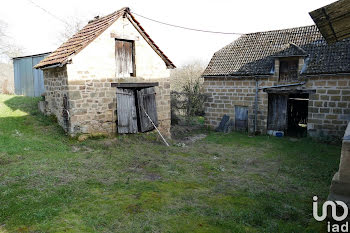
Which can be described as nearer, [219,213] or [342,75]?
[219,213]

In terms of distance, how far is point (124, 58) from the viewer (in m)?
10.4

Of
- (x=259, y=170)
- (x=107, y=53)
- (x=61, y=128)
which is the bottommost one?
(x=259, y=170)

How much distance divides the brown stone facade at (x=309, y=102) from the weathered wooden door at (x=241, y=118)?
8.1 inches

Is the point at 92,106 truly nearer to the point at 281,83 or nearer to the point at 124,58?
the point at 124,58

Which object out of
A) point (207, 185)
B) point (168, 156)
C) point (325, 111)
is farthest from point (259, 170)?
point (325, 111)

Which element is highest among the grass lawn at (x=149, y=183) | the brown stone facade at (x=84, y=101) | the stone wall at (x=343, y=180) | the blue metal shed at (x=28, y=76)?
the blue metal shed at (x=28, y=76)

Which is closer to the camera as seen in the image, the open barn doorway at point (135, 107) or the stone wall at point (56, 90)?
the stone wall at point (56, 90)

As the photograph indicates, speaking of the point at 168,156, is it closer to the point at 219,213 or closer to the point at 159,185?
the point at 159,185

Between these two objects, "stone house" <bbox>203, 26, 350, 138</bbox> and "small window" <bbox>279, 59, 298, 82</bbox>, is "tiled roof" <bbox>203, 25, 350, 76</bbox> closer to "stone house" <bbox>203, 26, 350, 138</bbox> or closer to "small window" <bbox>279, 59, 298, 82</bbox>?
"stone house" <bbox>203, 26, 350, 138</bbox>

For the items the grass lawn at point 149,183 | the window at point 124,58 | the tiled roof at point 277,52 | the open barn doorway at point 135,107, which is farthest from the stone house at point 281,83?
the window at point 124,58

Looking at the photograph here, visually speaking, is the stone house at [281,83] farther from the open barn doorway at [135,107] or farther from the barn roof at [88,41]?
the open barn doorway at [135,107]

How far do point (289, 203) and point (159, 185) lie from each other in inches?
113

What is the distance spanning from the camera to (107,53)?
32.2ft

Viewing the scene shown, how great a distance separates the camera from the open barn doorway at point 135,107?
33.7ft
